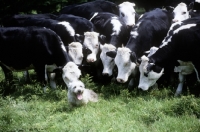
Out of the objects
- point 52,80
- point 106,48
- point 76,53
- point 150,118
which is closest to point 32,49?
point 52,80

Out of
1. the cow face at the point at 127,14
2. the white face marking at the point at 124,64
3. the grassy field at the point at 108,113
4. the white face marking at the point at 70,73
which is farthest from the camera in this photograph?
the cow face at the point at 127,14

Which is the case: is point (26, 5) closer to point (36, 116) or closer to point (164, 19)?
point (164, 19)

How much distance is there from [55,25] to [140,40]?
8.45ft

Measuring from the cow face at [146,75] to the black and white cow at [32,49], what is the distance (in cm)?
179

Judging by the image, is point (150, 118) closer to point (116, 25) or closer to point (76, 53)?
point (76, 53)

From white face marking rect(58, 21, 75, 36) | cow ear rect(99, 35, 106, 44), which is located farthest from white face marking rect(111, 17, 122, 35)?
white face marking rect(58, 21, 75, 36)

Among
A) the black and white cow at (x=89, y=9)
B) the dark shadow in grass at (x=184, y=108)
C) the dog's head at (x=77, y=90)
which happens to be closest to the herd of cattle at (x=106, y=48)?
the dog's head at (x=77, y=90)

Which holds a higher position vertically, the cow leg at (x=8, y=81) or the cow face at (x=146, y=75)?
the cow face at (x=146, y=75)

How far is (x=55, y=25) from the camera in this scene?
9.59 m

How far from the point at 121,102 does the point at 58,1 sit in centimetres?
711

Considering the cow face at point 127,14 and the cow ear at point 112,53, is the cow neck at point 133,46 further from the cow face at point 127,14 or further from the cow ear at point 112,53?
the cow face at point 127,14

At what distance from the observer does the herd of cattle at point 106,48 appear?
7.60m

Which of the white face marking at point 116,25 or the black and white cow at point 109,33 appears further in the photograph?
the white face marking at point 116,25

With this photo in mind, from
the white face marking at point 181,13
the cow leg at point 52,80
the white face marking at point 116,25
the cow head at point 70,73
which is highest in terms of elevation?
the white face marking at point 181,13
